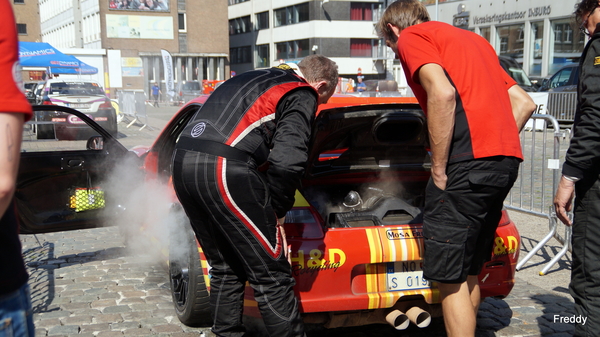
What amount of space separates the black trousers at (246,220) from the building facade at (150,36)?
48614 mm

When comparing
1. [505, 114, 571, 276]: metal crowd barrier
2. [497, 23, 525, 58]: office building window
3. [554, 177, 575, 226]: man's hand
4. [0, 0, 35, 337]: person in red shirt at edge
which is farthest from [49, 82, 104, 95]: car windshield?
[497, 23, 525, 58]: office building window

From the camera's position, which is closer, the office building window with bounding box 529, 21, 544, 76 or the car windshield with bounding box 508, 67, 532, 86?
the car windshield with bounding box 508, 67, 532, 86

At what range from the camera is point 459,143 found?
113 inches

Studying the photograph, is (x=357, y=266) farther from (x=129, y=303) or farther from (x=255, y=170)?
(x=129, y=303)

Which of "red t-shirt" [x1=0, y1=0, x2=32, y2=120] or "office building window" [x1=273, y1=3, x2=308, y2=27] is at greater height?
"office building window" [x1=273, y1=3, x2=308, y2=27]

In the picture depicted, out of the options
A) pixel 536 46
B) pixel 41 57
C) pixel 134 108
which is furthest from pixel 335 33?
pixel 134 108

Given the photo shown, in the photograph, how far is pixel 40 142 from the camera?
5.23 meters

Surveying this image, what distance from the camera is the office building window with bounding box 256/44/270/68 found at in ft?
226

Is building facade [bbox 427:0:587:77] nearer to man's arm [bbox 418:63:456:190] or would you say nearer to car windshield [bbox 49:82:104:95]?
car windshield [bbox 49:82:104:95]

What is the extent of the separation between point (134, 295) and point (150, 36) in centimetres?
5675

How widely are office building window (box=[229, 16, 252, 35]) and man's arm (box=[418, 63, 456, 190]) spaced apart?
71.4 m

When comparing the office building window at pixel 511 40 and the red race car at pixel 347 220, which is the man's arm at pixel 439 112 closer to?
the red race car at pixel 347 220

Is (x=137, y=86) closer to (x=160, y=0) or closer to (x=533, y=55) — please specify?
(x=160, y=0)

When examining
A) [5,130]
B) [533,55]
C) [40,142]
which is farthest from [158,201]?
[533,55]
